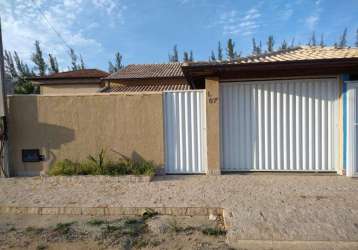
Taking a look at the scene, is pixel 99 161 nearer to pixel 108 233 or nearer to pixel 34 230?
pixel 34 230

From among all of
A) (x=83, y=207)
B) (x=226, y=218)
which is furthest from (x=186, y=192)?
(x=83, y=207)

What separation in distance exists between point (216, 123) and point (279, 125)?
1.73m

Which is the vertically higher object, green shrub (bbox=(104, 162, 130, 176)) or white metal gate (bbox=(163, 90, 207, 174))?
white metal gate (bbox=(163, 90, 207, 174))

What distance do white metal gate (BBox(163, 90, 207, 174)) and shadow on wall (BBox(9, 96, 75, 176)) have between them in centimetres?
282

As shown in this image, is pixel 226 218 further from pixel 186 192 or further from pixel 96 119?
pixel 96 119

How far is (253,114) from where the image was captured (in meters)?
7.31

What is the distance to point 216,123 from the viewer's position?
23.5ft

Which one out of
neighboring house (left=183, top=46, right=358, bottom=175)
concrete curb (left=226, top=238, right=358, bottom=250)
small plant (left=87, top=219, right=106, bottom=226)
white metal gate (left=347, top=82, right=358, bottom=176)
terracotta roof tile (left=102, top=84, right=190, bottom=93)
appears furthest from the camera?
terracotta roof tile (left=102, top=84, right=190, bottom=93)

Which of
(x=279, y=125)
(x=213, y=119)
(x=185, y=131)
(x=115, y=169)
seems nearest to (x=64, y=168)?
(x=115, y=169)

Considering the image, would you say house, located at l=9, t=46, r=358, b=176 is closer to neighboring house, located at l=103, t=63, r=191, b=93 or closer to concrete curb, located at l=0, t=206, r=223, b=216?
concrete curb, located at l=0, t=206, r=223, b=216

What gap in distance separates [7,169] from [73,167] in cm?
196

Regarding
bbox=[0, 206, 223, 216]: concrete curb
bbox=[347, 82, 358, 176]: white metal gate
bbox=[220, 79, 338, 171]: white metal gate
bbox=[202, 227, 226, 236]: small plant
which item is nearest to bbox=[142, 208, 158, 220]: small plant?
bbox=[0, 206, 223, 216]: concrete curb

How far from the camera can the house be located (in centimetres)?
699

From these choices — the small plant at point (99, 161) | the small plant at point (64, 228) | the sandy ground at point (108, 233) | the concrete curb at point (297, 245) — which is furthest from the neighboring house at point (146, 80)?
the concrete curb at point (297, 245)
